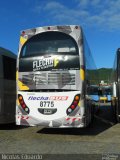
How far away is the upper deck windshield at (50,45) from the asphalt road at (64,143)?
2.99m

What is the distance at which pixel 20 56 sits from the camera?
13531mm

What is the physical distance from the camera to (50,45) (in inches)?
530

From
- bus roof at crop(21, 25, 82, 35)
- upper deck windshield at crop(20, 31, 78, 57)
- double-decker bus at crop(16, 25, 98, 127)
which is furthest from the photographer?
bus roof at crop(21, 25, 82, 35)

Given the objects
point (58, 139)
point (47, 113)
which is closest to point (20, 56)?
point (47, 113)

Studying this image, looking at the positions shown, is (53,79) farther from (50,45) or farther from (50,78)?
(50,45)

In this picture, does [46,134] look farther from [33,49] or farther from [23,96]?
[33,49]

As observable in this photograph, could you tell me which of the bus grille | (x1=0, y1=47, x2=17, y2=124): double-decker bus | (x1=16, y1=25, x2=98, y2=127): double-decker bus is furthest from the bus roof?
(x1=0, y1=47, x2=17, y2=124): double-decker bus

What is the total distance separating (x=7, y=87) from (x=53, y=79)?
10.2 ft

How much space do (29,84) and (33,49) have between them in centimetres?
131

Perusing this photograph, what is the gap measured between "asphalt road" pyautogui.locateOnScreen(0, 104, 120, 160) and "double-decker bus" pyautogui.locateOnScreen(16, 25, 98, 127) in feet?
1.90

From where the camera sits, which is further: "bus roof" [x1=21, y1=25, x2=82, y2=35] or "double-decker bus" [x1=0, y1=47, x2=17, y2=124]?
"double-decker bus" [x1=0, y1=47, x2=17, y2=124]

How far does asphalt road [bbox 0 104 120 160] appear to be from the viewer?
9555mm

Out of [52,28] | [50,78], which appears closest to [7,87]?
[50,78]

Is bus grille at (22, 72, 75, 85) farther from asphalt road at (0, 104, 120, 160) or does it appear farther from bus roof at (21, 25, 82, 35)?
asphalt road at (0, 104, 120, 160)
